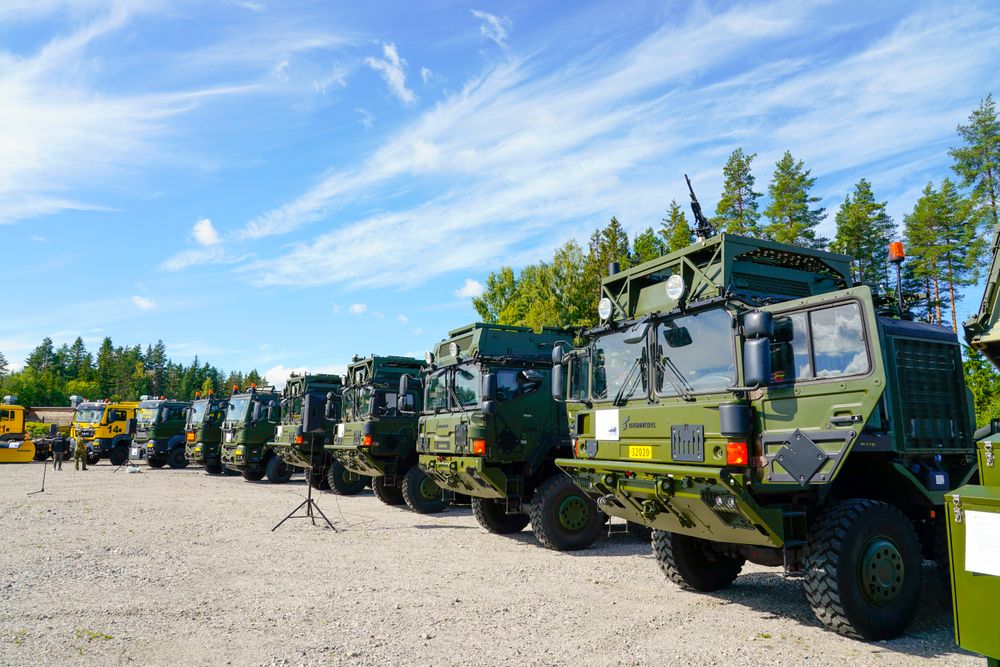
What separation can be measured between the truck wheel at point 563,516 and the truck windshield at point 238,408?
44.5 ft

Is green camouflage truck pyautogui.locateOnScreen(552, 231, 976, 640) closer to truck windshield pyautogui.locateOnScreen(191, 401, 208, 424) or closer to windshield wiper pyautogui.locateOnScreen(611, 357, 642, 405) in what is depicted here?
windshield wiper pyautogui.locateOnScreen(611, 357, 642, 405)

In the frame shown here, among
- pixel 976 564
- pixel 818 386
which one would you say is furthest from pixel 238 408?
pixel 976 564

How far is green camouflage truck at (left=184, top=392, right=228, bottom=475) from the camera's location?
23047 millimetres

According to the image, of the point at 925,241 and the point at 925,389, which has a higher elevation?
the point at 925,241

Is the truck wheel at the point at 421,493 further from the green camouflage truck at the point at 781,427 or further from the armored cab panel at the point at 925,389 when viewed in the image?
the armored cab panel at the point at 925,389

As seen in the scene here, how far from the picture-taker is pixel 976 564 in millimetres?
3254

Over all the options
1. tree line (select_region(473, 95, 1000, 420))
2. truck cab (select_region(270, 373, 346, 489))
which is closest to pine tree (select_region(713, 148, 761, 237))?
tree line (select_region(473, 95, 1000, 420))

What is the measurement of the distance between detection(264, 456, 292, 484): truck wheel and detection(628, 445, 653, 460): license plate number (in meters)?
15.8

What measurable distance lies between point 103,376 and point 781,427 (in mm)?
118179

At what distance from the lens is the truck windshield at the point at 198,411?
23469 mm

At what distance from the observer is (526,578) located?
743cm

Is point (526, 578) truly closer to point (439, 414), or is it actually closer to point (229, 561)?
point (229, 561)

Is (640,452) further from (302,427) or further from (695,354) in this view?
(302,427)

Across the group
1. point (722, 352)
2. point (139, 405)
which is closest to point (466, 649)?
point (722, 352)
